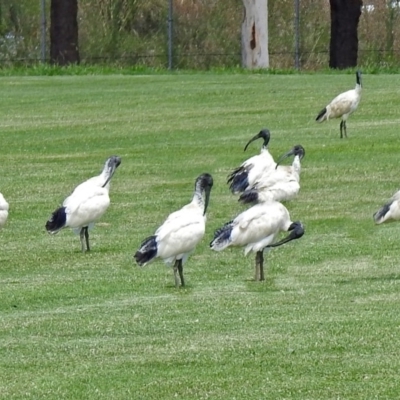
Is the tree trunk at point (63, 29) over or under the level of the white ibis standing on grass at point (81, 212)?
over

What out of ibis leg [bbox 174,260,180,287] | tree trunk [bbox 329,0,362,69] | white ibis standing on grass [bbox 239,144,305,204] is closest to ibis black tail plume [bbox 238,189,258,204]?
white ibis standing on grass [bbox 239,144,305,204]

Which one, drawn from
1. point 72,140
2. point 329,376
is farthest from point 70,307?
point 72,140

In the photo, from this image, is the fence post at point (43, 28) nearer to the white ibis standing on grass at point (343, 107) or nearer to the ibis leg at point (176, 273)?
the white ibis standing on grass at point (343, 107)

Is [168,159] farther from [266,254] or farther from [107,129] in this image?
[266,254]

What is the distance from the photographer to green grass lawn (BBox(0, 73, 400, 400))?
9.49 metres

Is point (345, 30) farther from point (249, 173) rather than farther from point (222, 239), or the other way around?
point (222, 239)

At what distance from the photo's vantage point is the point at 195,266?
47.0 ft

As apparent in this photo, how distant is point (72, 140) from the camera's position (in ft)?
82.2

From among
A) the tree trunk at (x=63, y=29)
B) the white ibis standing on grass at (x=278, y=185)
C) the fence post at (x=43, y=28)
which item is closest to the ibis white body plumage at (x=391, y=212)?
the white ibis standing on grass at (x=278, y=185)

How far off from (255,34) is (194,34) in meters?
2.14

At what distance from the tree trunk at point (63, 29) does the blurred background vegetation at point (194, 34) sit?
3.75 feet

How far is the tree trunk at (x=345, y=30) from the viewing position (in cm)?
3556

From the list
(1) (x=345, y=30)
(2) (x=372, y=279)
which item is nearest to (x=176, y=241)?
(2) (x=372, y=279)

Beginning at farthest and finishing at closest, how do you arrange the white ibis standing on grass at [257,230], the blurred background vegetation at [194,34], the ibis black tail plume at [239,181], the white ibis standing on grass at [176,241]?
the blurred background vegetation at [194,34], the ibis black tail plume at [239,181], the white ibis standing on grass at [257,230], the white ibis standing on grass at [176,241]
